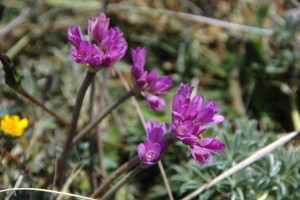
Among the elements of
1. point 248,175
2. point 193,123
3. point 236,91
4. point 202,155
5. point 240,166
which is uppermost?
point 193,123

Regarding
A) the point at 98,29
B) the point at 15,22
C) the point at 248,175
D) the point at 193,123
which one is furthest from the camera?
the point at 15,22

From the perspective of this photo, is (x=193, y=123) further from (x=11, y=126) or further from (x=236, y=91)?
(x=236, y=91)

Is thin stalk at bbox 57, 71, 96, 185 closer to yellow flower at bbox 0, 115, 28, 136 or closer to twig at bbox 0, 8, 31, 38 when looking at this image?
yellow flower at bbox 0, 115, 28, 136

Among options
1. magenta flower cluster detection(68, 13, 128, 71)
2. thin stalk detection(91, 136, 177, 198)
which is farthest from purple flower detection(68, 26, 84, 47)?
thin stalk detection(91, 136, 177, 198)

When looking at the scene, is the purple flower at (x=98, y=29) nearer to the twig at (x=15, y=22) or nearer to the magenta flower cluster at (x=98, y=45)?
the magenta flower cluster at (x=98, y=45)

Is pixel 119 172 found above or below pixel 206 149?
below

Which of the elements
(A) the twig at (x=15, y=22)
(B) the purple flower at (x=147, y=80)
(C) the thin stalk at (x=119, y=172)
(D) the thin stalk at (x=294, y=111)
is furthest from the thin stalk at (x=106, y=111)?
(D) the thin stalk at (x=294, y=111)

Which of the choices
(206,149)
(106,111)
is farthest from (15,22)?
→ (206,149)
